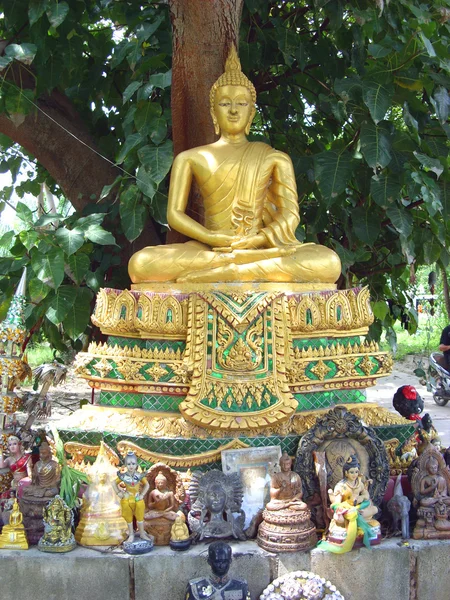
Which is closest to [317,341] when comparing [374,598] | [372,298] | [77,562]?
[374,598]

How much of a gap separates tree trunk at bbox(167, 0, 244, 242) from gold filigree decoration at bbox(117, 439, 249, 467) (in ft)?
7.63

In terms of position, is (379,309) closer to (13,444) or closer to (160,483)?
(160,483)

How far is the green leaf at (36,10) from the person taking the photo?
533 centimetres

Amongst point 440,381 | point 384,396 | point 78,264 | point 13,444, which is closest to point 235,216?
point 78,264

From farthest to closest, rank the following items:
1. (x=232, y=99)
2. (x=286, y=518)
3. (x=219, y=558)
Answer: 1. (x=232, y=99)
2. (x=286, y=518)
3. (x=219, y=558)

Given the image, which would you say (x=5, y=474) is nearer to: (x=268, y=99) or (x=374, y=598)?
A: (x=374, y=598)

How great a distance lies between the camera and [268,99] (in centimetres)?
727

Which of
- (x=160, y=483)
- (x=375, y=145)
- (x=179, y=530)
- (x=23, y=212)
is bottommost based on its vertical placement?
(x=179, y=530)

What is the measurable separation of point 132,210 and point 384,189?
1848 millimetres

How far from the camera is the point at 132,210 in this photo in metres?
5.58

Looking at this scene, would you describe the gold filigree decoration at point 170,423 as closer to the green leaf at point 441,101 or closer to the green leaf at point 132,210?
the green leaf at point 132,210

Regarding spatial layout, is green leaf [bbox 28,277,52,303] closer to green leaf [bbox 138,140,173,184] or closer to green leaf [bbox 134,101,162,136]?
green leaf [bbox 138,140,173,184]

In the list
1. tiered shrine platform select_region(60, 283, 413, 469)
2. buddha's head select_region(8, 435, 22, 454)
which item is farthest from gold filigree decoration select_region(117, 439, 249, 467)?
buddha's head select_region(8, 435, 22, 454)

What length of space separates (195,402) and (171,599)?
3.58 feet
